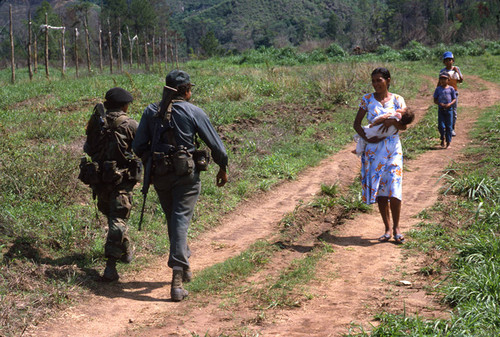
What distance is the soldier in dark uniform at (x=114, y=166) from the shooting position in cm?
498

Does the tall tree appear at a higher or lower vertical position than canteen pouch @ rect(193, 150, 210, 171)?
higher

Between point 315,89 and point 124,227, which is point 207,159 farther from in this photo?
point 315,89

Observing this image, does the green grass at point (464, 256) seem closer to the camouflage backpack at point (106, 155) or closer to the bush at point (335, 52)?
the camouflage backpack at point (106, 155)

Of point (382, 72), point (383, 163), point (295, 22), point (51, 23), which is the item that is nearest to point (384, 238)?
point (383, 163)

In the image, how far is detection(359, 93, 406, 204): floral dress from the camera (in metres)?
5.69

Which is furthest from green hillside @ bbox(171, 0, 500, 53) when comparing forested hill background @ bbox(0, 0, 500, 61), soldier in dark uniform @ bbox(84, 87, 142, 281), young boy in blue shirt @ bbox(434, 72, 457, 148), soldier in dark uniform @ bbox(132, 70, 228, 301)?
soldier in dark uniform @ bbox(132, 70, 228, 301)

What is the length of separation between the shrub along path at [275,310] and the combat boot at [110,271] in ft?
0.22

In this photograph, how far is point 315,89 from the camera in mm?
16047

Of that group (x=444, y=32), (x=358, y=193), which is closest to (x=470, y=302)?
(x=358, y=193)

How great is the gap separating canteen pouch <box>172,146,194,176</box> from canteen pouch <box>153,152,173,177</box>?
53mm

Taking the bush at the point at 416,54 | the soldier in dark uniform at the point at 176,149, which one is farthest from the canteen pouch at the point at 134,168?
the bush at the point at 416,54

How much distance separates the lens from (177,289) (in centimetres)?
459

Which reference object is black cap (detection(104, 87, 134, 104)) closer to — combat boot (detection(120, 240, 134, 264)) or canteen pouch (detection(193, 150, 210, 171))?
canteen pouch (detection(193, 150, 210, 171))

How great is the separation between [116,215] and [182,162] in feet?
3.15
